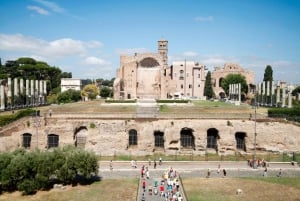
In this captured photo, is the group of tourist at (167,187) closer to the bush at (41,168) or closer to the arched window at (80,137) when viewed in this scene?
the bush at (41,168)

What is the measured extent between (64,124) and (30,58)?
65.5 meters

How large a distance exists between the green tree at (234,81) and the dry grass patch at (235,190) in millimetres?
58546

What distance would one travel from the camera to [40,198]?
25.1 m

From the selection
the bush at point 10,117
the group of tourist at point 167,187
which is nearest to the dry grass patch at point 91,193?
the group of tourist at point 167,187

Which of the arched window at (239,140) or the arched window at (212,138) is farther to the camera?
the arched window at (239,140)

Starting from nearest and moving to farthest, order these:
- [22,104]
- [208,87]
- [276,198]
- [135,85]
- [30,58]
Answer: [276,198] < [22,104] < [135,85] < [208,87] < [30,58]

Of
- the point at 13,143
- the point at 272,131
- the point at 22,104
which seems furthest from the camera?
the point at 22,104

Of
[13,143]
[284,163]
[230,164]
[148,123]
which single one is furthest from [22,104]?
[284,163]

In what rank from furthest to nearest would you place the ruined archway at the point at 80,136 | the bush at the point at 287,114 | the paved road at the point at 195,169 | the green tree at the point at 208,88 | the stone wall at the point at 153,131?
the green tree at the point at 208,88 < the bush at the point at 287,114 < the ruined archway at the point at 80,136 < the stone wall at the point at 153,131 < the paved road at the point at 195,169

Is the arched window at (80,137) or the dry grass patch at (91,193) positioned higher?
the arched window at (80,137)

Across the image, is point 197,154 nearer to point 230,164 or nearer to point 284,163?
point 230,164

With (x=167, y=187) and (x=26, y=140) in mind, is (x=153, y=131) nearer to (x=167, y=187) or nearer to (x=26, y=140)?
(x=167, y=187)

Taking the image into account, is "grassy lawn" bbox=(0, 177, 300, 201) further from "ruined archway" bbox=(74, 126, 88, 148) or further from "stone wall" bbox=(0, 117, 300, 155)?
"ruined archway" bbox=(74, 126, 88, 148)

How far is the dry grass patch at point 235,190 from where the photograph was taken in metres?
24.3
